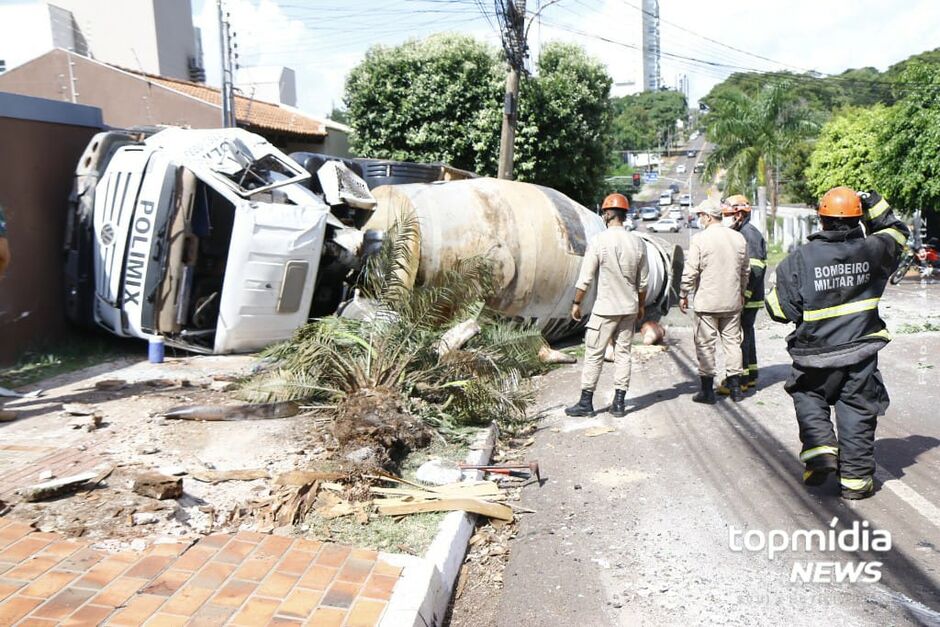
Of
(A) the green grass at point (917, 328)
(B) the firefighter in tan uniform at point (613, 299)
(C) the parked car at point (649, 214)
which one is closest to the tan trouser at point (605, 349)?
(B) the firefighter in tan uniform at point (613, 299)

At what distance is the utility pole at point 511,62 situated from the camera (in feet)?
53.4

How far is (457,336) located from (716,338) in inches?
94.2

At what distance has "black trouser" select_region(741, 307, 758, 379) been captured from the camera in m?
7.40

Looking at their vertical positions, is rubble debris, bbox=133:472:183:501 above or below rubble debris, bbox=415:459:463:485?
above

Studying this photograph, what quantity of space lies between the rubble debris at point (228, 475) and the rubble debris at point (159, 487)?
403 mm

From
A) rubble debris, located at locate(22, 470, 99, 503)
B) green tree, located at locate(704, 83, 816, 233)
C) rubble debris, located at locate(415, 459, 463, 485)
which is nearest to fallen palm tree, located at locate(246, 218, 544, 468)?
rubble debris, located at locate(415, 459, 463, 485)

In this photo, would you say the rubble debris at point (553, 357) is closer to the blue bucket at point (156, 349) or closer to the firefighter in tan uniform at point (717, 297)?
the firefighter in tan uniform at point (717, 297)

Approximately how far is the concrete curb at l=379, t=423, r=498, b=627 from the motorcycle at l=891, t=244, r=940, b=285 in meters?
16.7

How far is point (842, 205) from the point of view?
15.2 feet

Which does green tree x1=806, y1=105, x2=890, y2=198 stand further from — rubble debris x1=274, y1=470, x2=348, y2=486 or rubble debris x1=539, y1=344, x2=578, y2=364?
rubble debris x1=274, y1=470, x2=348, y2=486

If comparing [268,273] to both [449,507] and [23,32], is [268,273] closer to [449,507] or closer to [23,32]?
[449,507]

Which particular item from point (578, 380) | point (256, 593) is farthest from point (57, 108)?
point (256, 593)

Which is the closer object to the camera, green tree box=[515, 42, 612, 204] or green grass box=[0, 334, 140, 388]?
green grass box=[0, 334, 140, 388]

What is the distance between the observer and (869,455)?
4457 millimetres
